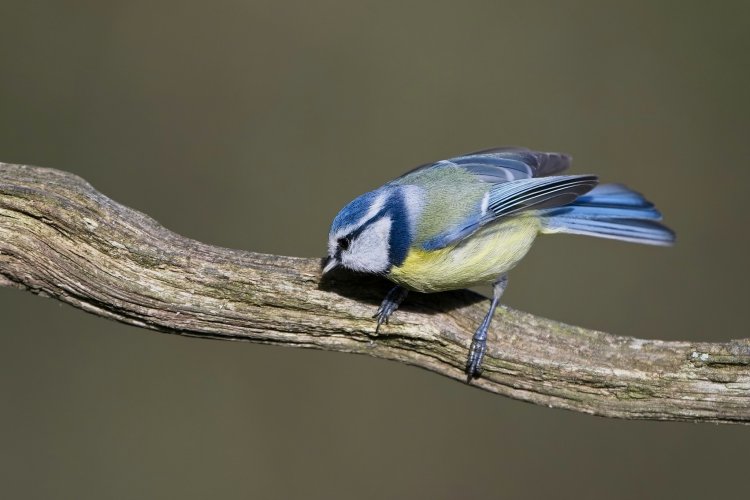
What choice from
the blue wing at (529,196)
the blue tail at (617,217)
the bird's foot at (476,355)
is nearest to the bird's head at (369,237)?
the blue wing at (529,196)

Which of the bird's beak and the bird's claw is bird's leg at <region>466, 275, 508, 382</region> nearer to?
the bird's claw

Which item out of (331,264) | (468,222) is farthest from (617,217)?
(331,264)

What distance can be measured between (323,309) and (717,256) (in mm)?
2675

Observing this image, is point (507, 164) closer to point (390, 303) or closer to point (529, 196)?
point (529, 196)

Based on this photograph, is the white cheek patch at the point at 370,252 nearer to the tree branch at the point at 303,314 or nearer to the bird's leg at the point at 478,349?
the tree branch at the point at 303,314

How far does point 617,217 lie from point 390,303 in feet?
3.35

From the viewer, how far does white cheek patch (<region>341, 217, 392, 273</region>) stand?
2.28m

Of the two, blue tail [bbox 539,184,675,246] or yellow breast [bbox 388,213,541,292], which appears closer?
yellow breast [bbox 388,213,541,292]

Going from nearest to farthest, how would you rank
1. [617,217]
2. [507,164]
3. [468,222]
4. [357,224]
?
[357,224]
[468,222]
[507,164]
[617,217]

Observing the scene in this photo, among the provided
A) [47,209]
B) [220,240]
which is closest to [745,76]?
[220,240]

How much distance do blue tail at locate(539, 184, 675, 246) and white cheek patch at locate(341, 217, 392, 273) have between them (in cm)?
84

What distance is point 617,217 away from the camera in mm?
2838

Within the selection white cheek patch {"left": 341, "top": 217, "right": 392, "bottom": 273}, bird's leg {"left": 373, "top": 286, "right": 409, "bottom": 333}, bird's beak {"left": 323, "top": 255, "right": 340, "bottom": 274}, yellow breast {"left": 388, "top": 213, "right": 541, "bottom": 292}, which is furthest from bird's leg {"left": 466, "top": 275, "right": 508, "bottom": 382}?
bird's beak {"left": 323, "top": 255, "right": 340, "bottom": 274}

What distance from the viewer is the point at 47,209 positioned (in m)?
2.14
